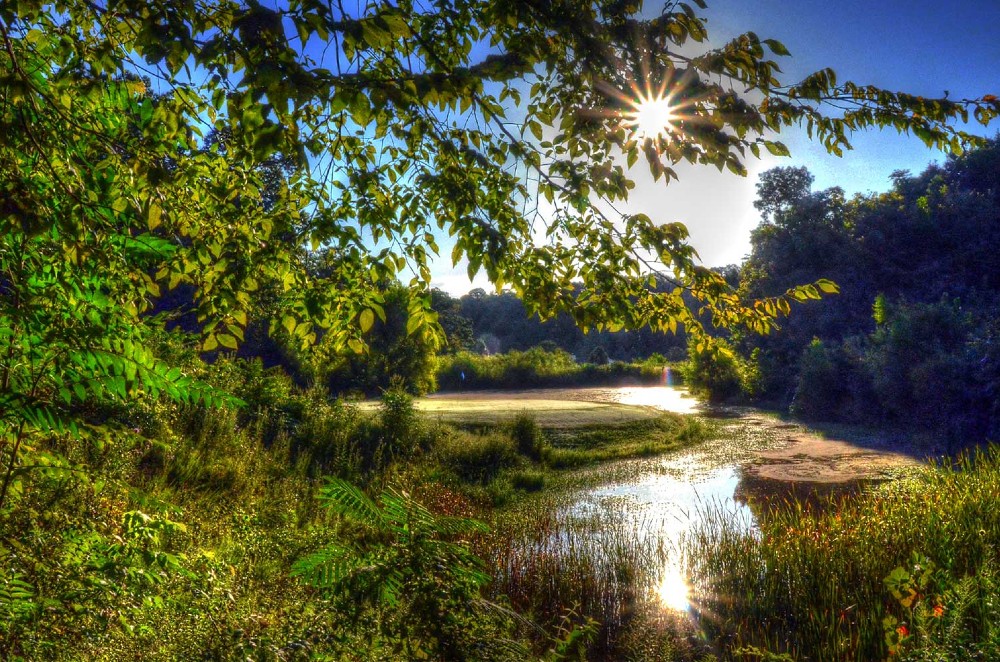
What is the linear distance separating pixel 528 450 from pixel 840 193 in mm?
27695

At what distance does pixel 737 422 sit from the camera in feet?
67.0

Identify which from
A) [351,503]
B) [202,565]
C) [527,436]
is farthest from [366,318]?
[527,436]

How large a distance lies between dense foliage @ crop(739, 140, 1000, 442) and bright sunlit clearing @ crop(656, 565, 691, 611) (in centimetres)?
1382

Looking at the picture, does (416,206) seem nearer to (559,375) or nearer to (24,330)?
(24,330)

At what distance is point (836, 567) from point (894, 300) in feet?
93.9

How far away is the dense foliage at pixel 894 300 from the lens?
1708 cm

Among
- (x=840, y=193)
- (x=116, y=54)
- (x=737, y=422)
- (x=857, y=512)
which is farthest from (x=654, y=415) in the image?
(x=840, y=193)

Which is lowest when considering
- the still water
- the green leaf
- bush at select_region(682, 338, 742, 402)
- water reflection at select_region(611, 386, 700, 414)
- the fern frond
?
the still water

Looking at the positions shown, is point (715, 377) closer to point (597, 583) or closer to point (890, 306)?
point (890, 306)

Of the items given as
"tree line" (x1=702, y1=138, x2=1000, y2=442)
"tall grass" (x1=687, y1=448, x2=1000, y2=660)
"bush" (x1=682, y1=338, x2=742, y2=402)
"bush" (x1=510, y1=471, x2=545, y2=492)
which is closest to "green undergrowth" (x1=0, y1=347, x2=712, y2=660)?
"tall grass" (x1=687, y1=448, x2=1000, y2=660)

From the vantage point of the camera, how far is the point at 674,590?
596 cm

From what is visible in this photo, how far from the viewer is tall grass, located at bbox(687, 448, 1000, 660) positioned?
4648 millimetres

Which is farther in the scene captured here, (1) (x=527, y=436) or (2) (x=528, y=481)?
(1) (x=527, y=436)

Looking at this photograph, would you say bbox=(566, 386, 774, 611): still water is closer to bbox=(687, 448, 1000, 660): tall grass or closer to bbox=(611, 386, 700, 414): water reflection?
bbox=(687, 448, 1000, 660): tall grass
